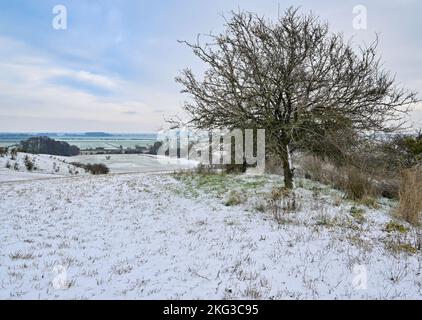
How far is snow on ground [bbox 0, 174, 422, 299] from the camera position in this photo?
398cm

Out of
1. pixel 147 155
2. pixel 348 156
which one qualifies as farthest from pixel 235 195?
pixel 147 155

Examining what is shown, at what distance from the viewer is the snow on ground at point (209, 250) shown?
3982mm

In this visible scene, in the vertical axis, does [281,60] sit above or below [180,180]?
above

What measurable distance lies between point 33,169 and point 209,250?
26.1 meters

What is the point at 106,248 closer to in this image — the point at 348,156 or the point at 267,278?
the point at 267,278

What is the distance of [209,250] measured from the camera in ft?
18.2

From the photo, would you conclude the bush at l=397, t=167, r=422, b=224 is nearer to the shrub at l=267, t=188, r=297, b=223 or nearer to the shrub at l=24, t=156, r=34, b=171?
the shrub at l=267, t=188, r=297, b=223

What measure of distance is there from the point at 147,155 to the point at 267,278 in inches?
1332

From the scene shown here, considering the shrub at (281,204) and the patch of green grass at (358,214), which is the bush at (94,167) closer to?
the shrub at (281,204)

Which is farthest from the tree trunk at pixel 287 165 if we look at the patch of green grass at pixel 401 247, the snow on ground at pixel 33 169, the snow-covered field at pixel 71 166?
the snow on ground at pixel 33 169

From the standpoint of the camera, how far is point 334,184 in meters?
11.9

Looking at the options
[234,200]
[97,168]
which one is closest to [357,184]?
[234,200]

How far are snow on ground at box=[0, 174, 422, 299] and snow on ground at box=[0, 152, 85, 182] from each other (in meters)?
13.0

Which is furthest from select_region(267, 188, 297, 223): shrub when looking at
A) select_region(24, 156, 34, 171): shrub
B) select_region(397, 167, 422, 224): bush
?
select_region(24, 156, 34, 171): shrub
